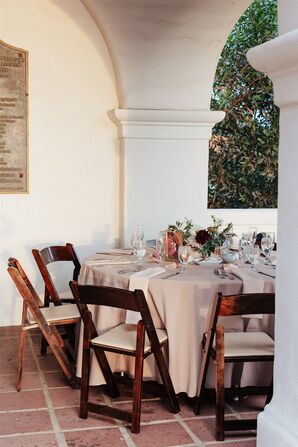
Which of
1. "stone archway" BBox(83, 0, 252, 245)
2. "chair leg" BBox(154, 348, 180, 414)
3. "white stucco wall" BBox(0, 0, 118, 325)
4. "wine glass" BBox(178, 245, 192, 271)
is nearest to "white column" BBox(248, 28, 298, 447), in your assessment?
"chair leg" BBox(154, 348, 180, 414)

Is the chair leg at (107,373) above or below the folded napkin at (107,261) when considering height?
below

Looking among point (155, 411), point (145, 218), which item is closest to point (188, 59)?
point (145, 218)

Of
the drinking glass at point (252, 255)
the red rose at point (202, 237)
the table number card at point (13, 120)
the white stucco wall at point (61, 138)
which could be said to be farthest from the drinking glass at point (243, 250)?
the table number card at point (13, 120)

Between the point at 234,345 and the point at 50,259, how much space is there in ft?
6.09

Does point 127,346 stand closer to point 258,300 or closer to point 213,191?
point 258,300

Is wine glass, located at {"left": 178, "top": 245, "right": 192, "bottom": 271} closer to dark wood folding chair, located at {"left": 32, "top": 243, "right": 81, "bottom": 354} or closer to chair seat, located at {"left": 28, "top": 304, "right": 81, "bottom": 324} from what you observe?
chair seat, located at {"left": 28, "top": 304, "right": 81, "bottom": 324}

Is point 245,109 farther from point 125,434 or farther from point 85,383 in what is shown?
point 125,434

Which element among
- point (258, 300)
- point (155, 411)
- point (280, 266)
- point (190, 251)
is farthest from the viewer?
point (190, 251)

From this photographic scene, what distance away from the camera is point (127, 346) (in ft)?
10.6

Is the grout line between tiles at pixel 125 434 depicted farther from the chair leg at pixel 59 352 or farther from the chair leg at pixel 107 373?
the chair leg at pixel 59 352

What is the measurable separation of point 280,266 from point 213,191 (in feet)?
16.5

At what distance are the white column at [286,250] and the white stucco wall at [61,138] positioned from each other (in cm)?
323

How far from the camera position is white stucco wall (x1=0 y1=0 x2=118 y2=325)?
16.7 feet

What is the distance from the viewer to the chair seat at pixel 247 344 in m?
3.13
